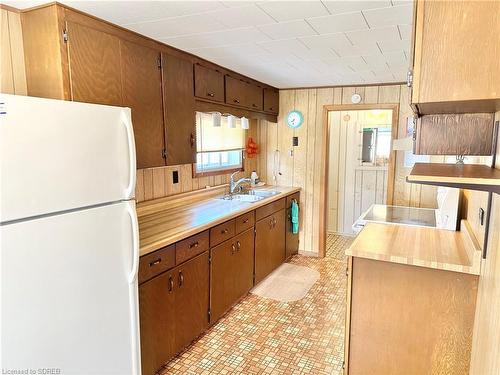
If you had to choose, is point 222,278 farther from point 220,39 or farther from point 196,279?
point 220,39

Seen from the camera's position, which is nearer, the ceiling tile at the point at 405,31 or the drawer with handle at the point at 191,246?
the ceiling tile at the point at 405,31

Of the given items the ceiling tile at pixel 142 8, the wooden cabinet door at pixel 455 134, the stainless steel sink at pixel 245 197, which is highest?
the ceiling tile at pixel 142 8

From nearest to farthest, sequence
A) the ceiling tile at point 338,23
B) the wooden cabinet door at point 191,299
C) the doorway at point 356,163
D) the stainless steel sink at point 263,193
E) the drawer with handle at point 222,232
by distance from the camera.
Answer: the ceiling tile at point 338,23
the wooden cabinet door at point 191,299
the drawer with handle at point 222,232
the stainless steel sink at point 263,193
the doorway at point 356,163

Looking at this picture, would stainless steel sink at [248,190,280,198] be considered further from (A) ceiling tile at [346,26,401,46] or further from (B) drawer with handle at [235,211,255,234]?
(A) ceiling tile at [346,26,401,46]

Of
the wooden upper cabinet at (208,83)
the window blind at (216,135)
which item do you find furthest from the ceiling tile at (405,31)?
the window blind at (216,135)

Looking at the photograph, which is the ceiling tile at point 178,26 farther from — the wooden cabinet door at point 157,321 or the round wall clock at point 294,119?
the round wall clock at point 294,119

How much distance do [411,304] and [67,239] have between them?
182 cm

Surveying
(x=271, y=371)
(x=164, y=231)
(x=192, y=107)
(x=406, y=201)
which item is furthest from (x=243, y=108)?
(x=271, y=371)

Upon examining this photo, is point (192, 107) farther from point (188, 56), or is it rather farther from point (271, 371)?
point (271, 371)

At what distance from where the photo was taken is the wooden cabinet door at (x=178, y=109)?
2.58 meters

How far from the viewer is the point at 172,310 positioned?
2338mm

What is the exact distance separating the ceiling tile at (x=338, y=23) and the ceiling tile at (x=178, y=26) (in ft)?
1.83

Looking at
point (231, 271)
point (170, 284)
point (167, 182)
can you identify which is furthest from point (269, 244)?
point (170, 284)

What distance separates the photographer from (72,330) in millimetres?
1521
